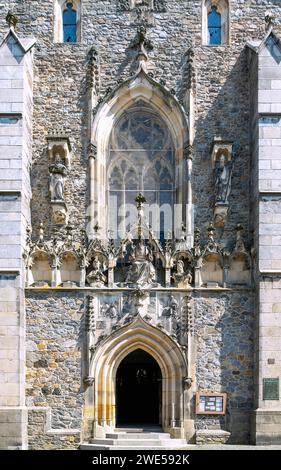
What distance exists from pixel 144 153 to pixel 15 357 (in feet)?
18.0

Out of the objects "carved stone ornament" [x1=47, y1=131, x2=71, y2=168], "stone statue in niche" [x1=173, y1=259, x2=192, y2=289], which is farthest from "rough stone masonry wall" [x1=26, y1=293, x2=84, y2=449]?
"carved stone ornament" [x1=47, y1=131, x2=71, y2=168]

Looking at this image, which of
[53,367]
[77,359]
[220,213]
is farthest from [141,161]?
[53,367]

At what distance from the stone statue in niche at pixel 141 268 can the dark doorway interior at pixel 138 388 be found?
3.22m

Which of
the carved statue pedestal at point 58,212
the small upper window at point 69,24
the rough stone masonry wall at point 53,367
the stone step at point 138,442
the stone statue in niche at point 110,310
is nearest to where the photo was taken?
the stone step at point 138,442

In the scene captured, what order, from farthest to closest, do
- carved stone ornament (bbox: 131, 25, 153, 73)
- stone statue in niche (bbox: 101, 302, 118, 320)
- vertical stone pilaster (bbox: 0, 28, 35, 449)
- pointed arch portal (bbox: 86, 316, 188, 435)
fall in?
carved stone ornament (bbox: 131, 25, 153, 73) → stone statue in niche (bbox: 101, 302, 118, 320) → pointed arch portal (bbox: 86, 316, 188, 435) → vertical stone pilaster (bbox: 0, 28, 35, 449)

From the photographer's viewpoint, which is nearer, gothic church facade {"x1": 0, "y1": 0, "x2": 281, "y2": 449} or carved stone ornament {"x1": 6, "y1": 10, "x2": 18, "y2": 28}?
gothic church facade {"x1": 0, "y1": 0, "x2": 281, "y2": 449}

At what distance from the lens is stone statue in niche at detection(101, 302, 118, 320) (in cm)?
1958

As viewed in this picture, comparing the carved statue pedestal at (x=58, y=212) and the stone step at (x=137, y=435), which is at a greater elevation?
the carved statue pedestal at (x=58, y=212)

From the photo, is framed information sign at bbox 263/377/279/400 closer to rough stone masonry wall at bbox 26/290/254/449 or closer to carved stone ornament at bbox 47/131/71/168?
rough stone masonry wall at bbox 26/290/254/449

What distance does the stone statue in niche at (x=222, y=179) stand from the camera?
65.8 ft

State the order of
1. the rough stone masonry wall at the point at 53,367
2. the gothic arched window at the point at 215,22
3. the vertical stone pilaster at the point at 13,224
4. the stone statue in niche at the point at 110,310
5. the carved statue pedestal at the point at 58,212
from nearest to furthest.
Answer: the vertical stone pilaster at the point at 13,224 < the rough stone masonry wall at the point at 53,367 < the stone statue in niche at the point at 110,310 < the carved statue pedestal at the point at 58,212 < the gothic arched window at the point at 215,22

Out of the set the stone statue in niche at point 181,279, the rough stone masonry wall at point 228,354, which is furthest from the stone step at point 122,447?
the stone statue in niche at point 181,279

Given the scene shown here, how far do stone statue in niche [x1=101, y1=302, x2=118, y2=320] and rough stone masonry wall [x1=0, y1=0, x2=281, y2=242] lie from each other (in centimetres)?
207

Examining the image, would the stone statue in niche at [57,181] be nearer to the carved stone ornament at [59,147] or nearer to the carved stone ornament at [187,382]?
the carved stone ornament at [59,147]
